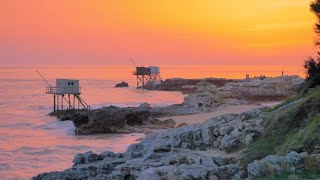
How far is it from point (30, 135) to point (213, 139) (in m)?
27.6

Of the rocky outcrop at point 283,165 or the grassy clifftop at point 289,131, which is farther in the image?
the grassy clifftop at point 289,131

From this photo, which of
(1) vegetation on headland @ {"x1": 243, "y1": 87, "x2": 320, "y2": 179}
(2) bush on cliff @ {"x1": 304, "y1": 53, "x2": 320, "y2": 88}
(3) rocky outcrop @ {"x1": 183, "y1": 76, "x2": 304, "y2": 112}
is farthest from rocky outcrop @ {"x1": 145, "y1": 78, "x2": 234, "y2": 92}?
(1) vegetation on headland @ {"x1": 243, "y1": 87, "x2": 320, "y2": 179}

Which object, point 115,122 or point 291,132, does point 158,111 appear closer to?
point 115,122

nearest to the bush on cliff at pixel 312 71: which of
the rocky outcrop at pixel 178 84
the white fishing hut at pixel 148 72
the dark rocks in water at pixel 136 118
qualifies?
the dark rocks in water at pixel 136 118

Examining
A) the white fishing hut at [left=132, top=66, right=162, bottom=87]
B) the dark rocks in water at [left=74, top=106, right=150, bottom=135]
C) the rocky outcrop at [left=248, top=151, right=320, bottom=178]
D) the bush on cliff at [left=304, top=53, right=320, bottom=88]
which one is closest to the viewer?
the rocky outcrop at [left=248, top=151, right=320, bottom=178]

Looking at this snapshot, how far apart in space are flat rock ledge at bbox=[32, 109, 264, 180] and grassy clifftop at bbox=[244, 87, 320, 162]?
0.46 metres

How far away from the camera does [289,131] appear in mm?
15695

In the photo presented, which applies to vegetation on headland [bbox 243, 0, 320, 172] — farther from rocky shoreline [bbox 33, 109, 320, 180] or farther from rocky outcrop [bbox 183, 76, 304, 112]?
rocky outcrop [bbox 183, 76, 304, 112]

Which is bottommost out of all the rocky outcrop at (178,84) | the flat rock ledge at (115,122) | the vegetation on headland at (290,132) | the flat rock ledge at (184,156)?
the flat rock ledge at (115,122)

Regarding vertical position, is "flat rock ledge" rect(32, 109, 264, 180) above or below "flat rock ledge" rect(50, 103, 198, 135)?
above

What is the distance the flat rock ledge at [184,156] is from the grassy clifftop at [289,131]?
0.46 metres

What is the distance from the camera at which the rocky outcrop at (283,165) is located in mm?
11150

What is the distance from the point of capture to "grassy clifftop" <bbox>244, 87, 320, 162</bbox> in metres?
13.3

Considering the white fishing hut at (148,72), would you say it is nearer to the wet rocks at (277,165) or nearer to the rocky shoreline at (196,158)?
the rocky shoreline at (196,158)
